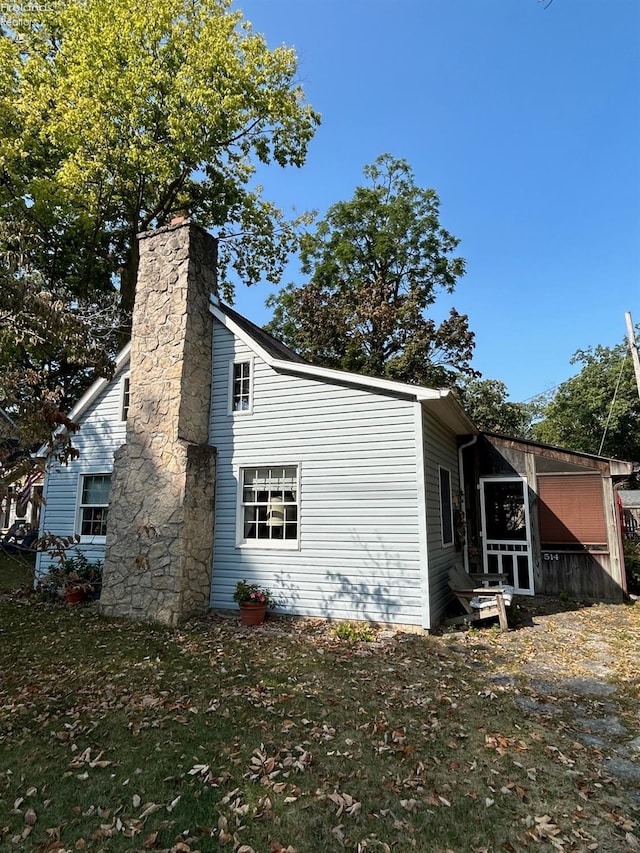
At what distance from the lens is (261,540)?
28.5ft

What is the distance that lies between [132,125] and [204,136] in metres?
2.43

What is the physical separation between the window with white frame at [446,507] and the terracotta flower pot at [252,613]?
12.0ft

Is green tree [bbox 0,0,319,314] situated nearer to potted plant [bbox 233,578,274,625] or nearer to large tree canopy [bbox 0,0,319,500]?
large tree canopy [bbox 0,0,319,500]

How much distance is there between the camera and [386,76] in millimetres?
9734

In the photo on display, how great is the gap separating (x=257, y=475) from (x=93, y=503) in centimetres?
462

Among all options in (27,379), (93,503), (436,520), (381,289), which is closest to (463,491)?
(436,520)

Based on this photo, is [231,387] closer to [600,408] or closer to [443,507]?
[443,507]

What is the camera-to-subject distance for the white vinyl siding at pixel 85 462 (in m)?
10.9

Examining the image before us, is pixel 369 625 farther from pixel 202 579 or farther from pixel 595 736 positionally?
pixel 595 736

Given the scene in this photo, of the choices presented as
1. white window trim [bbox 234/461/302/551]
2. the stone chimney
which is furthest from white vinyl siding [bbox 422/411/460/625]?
the stone chimney

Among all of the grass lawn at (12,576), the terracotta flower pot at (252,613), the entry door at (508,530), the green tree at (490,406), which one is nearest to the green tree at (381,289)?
the green tree at (490,406)

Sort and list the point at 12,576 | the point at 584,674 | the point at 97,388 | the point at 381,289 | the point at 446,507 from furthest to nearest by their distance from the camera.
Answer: the point at 381,289
the point at 12,576
the point at 97,388
the point at 446,507
the point at 584,674

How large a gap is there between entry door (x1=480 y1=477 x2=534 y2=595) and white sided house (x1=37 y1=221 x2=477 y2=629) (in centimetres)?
156

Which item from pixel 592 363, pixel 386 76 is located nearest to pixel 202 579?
pixel 386 76
